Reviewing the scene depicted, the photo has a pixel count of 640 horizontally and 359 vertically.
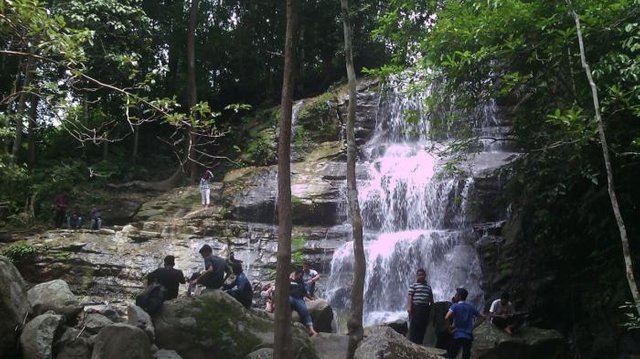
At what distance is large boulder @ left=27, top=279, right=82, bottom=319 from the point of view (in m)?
8.92

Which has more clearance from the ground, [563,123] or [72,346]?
[563,123]

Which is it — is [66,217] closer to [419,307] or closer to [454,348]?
[419,307]

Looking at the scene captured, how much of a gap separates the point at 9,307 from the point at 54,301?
97cm

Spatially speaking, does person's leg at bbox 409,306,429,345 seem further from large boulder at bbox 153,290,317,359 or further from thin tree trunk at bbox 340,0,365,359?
large boulder at bbox 153,290,317,359

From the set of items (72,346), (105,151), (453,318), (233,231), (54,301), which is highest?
(105,151)

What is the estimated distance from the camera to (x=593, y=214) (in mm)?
9695

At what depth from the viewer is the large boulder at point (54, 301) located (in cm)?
892

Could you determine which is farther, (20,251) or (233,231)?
(233,231)

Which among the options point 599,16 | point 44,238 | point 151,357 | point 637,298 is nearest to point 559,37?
point 599,16

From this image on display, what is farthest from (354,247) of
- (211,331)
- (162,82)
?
(162,82)

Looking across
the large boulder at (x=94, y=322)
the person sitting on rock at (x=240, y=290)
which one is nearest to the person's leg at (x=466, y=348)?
the person sitting on rock at (x=240, y=290)

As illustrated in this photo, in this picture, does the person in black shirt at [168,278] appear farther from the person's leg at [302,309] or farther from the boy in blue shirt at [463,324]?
the boy in blue shirt at [463,324]

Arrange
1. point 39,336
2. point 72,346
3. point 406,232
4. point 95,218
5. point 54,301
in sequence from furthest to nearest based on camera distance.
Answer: point 95,218, point 406,232, point 54,301, point 72,346, point 39,336

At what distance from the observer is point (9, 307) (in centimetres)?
806
